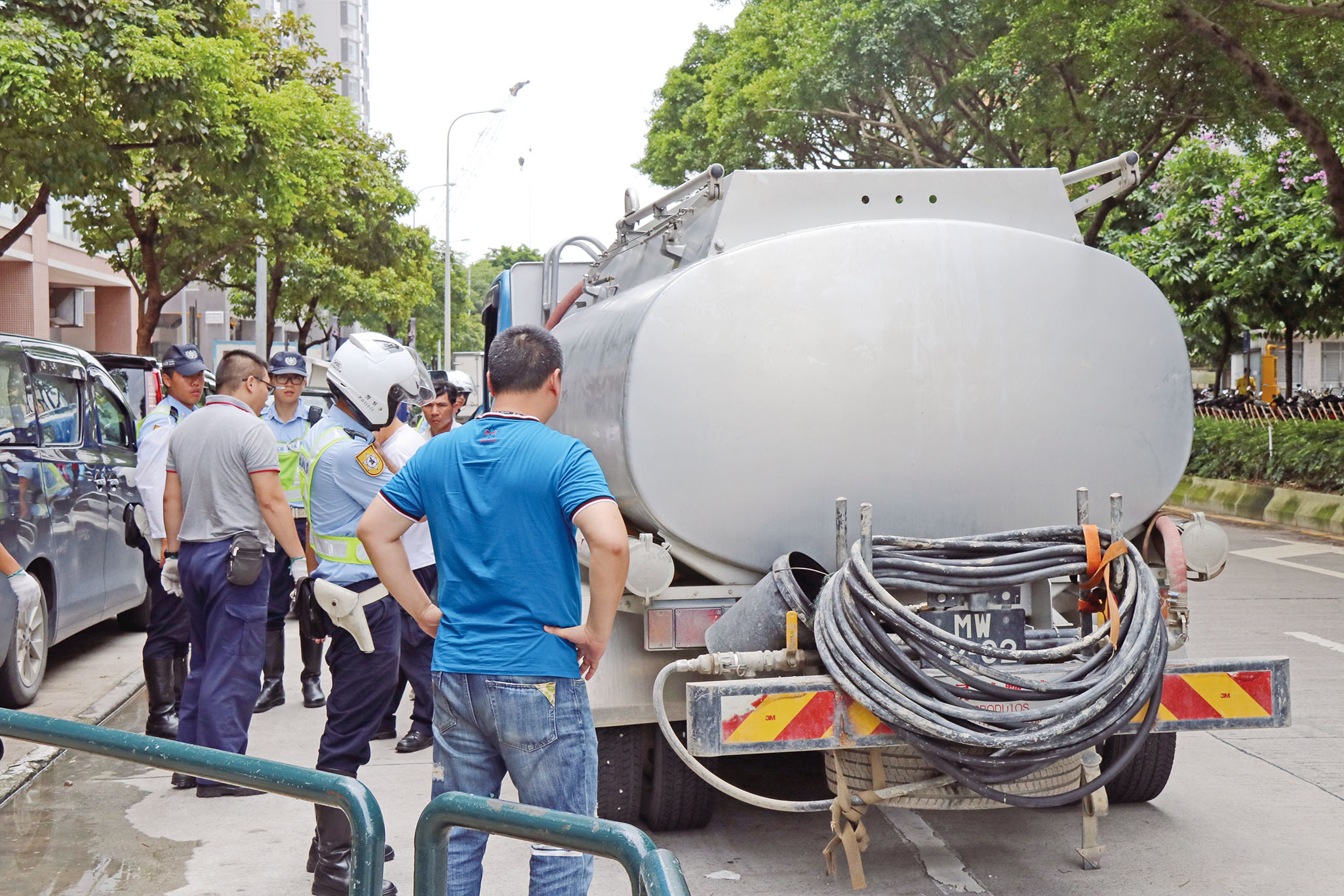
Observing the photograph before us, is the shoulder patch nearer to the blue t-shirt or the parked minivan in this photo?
the blue t-shirt

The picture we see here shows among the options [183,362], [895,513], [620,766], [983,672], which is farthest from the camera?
[183,362]

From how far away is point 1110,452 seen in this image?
15.1ft

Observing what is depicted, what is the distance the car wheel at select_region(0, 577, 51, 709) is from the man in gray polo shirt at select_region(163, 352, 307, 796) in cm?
180

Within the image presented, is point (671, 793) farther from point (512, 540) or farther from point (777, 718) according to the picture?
point (512, 540)

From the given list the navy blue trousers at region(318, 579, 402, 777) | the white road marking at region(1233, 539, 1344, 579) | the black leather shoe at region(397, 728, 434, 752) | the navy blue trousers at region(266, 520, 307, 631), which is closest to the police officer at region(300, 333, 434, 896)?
the navy blue trousers at region(318, 579, 402, 777)

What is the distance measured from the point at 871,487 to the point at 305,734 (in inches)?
137

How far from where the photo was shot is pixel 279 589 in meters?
7.19

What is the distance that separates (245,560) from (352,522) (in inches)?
35.3

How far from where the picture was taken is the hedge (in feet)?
55.2

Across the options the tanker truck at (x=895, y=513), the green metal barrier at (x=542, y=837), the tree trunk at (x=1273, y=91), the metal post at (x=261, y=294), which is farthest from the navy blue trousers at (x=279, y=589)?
the metal post at (x=261, y=294)

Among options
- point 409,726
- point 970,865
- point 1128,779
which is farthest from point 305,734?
point 1128,779

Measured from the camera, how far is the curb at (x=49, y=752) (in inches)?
217

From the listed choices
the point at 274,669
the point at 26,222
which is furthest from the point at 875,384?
the point at 26,222

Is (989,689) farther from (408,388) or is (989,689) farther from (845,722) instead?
(408,388)
